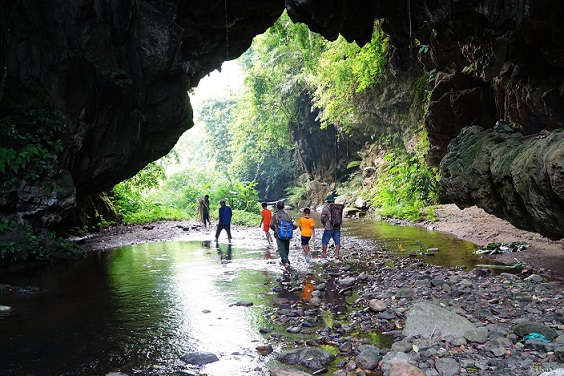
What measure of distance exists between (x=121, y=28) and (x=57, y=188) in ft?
19.9

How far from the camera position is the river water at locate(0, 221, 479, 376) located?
543 cm

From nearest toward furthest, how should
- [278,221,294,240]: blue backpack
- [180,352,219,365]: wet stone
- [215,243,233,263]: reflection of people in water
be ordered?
[180,352,219,365]: wet stone
[278,221,294,240]: blue backpack
[215,243,233,263]: reflection of people in water

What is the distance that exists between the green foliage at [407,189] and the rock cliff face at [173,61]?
6.28 meters

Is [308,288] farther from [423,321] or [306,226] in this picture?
[423,321]

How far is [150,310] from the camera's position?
7727 millimetres

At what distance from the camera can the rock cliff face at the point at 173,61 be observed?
11.2m

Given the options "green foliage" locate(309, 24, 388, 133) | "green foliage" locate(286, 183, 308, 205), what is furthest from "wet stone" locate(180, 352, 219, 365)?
"green foliage" locate(286, 183, 308, 205)

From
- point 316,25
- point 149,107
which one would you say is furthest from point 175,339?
point 149,107

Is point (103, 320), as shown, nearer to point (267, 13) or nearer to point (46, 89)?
point (46, 89)

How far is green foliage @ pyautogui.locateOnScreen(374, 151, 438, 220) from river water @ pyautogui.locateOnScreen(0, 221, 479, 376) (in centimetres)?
1049

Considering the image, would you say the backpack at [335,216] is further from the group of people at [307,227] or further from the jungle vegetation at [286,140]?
the jungle vegetation at [286,140]

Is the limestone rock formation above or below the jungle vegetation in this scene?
below

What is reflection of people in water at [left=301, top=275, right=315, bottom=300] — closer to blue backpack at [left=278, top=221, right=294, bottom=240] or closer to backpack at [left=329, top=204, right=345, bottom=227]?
blue backpack at [left=278, top=221, right=294, bottom=240]

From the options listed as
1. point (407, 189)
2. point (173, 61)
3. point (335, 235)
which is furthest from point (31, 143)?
point (407, 189)
